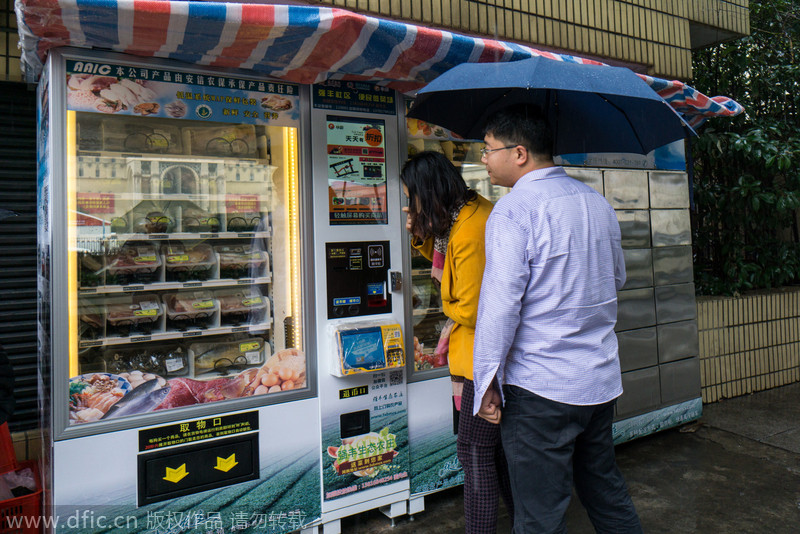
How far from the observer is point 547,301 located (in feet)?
6.41

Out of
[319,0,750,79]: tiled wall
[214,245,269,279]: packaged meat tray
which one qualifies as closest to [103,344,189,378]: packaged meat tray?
[214,245,269,279]: packaged meat tray

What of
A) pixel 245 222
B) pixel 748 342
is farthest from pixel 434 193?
pixel 748 342

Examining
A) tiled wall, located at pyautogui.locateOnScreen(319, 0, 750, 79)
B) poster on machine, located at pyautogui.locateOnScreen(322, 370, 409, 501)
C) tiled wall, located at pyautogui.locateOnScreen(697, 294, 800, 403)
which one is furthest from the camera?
tiled wall, located at pyautogui.locateOnScreen(697, 294, 800, 403)

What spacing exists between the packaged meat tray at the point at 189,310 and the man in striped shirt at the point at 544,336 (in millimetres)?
1946

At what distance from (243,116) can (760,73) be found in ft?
18.8

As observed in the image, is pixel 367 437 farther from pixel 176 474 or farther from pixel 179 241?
pixel 179 241

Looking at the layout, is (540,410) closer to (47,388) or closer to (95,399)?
(95,399)

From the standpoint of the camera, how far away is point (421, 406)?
3.57 metres

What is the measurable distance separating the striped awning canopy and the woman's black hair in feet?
2.23

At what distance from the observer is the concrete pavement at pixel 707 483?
11.0 feet

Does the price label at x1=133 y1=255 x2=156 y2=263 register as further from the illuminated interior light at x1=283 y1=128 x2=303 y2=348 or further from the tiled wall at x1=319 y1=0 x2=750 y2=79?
the tiled wall at x1=319 y1=0 x2=750 y2=79

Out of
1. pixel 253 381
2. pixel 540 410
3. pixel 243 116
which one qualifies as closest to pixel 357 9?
pixel 243 116

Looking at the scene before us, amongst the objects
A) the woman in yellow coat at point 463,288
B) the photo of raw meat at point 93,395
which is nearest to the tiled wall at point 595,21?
the woman in yellow coat at point 463,288

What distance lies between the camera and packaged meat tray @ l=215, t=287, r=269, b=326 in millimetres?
3418
